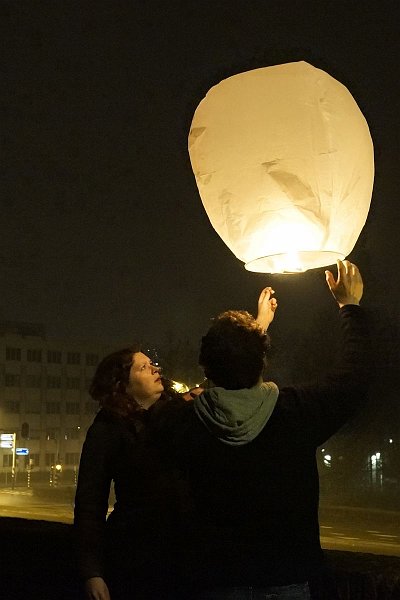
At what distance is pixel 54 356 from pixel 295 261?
335 ft

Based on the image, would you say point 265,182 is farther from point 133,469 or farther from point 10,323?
point 10,323

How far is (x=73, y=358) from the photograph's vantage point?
10406 centimetres

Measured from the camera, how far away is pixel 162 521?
110 inches

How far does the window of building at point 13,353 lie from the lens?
98.9 meters

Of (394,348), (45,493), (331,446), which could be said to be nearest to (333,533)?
(394,348)

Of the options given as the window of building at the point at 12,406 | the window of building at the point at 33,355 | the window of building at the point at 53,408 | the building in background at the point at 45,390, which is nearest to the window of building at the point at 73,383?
the building in background at the point at 45,390

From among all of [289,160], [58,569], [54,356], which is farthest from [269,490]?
[54,356]

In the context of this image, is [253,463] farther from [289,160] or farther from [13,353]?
[13,353]

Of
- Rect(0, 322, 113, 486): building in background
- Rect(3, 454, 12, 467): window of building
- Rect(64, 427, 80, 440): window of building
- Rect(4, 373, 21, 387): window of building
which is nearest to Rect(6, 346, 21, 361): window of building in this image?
Rect(0, 322, 113, 486): building in background

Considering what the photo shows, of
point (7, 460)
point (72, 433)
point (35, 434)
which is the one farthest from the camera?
point (72, 433)

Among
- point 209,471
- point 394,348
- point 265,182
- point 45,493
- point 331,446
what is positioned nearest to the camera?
point 209,471

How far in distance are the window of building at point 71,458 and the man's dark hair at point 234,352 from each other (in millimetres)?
90747

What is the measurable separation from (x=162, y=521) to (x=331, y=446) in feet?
128

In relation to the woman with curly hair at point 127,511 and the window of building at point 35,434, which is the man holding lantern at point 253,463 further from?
the window of building at point 35,434
